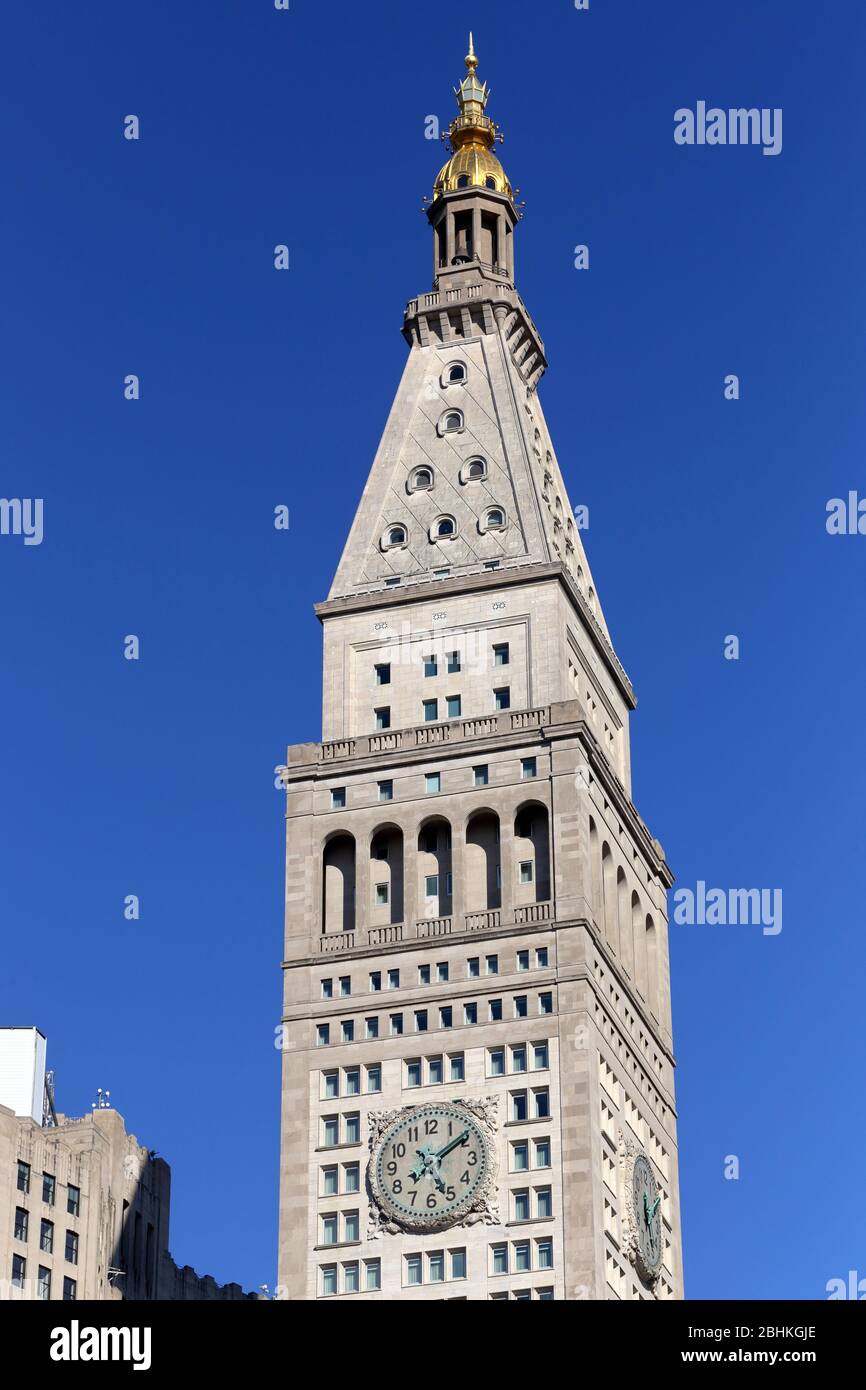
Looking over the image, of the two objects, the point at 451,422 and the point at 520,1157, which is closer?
the point at 520,1157

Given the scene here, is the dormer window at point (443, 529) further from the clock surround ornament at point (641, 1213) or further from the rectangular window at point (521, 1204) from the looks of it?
the rectangular window at point (521, 1204)

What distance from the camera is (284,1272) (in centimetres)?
12250

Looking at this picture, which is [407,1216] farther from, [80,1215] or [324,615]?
[324,615]

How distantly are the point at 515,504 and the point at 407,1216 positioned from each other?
131 ft

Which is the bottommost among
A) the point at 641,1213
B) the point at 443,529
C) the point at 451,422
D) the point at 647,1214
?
the point at 641,1213

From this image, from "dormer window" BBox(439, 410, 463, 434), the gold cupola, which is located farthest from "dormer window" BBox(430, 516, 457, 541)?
the gold cupola

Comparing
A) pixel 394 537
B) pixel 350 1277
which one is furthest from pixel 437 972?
pixel 394 537

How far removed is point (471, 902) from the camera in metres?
130

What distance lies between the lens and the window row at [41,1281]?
125125mm

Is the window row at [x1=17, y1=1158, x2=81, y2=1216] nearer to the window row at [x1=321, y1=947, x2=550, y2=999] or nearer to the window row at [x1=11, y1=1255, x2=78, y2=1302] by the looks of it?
the window row at [x1=11, y1=1255, x2=78, y2=1302]

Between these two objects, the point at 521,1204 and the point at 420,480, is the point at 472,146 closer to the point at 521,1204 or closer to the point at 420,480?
the point at 420,480

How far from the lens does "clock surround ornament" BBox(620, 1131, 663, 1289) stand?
125 meters

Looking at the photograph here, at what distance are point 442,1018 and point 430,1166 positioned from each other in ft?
25.3
